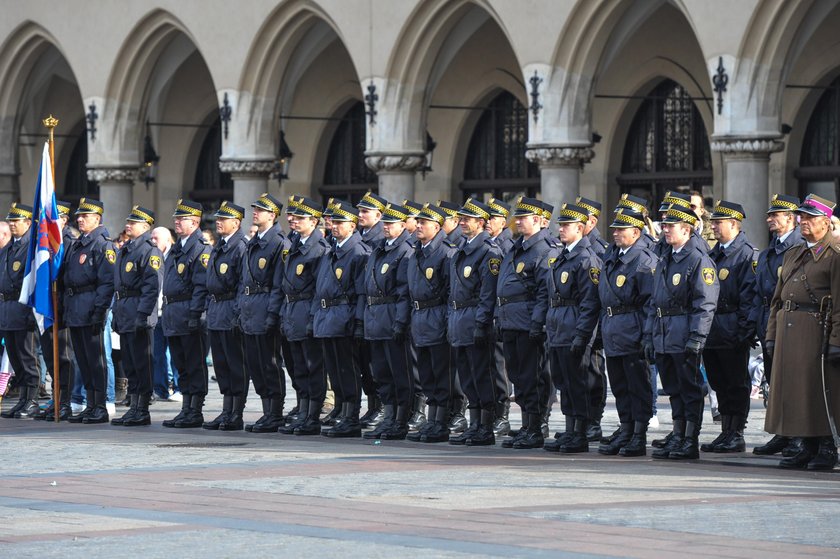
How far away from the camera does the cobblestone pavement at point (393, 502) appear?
789 centimetres

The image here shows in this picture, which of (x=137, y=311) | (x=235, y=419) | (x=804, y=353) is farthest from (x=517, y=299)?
(x=137, y=311)

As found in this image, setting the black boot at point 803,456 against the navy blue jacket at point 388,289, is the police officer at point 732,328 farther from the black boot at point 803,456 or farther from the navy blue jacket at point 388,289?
the navy blue jacket at point 388,289

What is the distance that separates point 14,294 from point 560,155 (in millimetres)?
8609

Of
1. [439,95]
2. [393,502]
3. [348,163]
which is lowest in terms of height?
[393,502]

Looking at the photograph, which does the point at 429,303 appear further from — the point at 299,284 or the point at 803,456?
the point at 803,456

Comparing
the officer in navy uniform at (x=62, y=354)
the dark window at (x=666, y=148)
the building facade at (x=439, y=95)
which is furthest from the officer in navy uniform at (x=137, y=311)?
the dark window at (x=666, y=148)

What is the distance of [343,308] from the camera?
45.6 ft

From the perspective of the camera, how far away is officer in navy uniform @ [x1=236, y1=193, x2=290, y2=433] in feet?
46.7

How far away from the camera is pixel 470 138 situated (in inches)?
1110

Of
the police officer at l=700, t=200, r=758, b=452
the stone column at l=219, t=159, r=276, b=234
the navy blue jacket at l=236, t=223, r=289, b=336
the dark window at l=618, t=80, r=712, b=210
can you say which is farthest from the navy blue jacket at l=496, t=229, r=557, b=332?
the stone column at l=219, t=159, r=276, b=234

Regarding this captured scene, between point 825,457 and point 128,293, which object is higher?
point 128,293

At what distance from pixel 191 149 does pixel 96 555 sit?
24377mm

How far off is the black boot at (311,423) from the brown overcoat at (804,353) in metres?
4.04

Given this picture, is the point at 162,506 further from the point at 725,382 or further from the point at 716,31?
the point at 716,31
